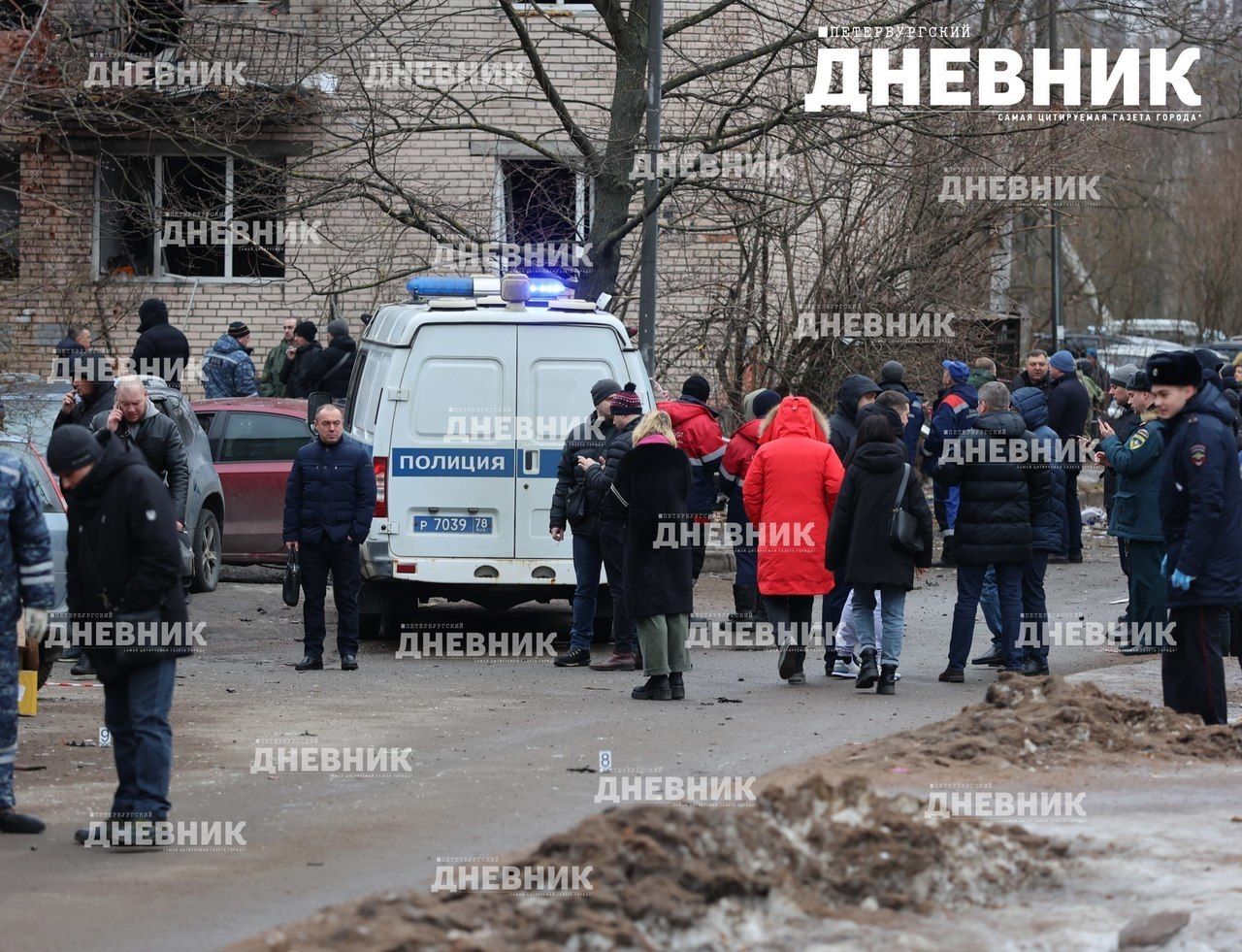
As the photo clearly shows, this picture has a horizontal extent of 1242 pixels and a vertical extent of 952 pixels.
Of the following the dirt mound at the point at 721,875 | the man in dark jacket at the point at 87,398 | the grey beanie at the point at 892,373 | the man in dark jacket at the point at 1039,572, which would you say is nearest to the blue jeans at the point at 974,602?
the man in dark jacket at the point at 1039,572

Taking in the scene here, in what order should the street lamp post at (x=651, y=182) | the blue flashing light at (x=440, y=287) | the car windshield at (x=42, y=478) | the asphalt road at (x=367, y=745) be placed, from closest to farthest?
the asphalt road at (x=367, y=745) → the car windshield at (x=42, y=478) → the blue flashing light at (x=440, y=287) → the street lamp post at (x=651, y=182)

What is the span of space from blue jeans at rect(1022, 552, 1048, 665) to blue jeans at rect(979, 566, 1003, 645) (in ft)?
0.70

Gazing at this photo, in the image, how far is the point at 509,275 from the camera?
1404 centimetres

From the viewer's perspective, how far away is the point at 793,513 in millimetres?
12469

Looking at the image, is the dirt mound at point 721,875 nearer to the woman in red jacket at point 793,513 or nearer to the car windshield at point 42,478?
the woman in red jacket at point 793,513

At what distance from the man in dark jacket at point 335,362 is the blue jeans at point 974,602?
976cm

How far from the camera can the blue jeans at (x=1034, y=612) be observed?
1265cm

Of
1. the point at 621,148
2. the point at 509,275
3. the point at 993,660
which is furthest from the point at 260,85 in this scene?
the point at 993,660

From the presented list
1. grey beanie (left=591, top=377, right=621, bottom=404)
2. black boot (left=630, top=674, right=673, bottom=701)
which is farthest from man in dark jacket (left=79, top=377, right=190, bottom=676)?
black boot (left=630, top=674, right=673, bottom=701)

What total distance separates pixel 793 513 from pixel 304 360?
963 cm

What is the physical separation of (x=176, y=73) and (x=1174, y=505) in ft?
50.0

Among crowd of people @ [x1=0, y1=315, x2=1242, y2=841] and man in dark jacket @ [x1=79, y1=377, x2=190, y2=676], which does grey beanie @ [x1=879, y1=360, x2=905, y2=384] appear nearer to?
crowd of people @ [x1=0, y1=315, x2=1242, y2=841]

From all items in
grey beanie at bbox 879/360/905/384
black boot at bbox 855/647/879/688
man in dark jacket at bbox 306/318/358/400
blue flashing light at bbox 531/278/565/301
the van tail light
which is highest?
blue flashing light at bbox 531/278/565/301

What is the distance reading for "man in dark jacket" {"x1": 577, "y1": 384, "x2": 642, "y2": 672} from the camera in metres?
12.8
